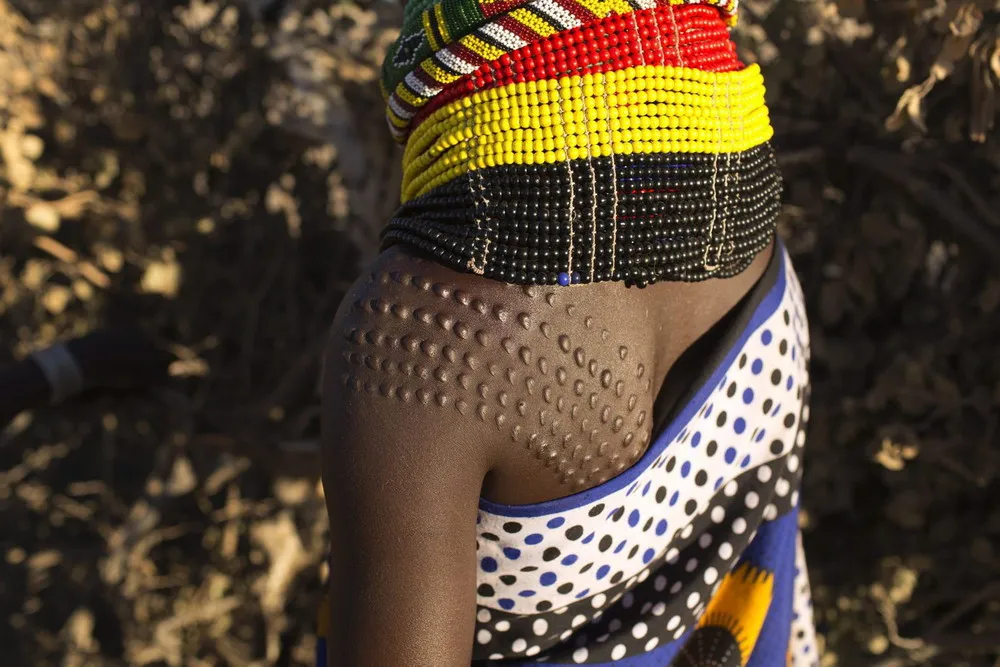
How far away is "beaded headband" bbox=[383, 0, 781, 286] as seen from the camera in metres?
0.95

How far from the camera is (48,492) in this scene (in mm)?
3213

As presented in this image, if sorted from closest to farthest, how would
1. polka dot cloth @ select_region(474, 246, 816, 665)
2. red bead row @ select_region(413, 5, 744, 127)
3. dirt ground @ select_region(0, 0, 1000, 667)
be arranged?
red bead row @ select_region(413, 5, 744, 127) → polka dot cloth @ select_region(474, 246, 816, 665) → dirt ground @ select_region(0, 0, 1000, 667)

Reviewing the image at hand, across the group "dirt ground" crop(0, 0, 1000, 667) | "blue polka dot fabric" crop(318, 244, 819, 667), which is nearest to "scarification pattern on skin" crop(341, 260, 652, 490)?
"blue polka dot fabric" crop(318, 244, 819, 667)

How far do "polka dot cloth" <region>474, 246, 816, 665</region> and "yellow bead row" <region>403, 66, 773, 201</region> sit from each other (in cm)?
34

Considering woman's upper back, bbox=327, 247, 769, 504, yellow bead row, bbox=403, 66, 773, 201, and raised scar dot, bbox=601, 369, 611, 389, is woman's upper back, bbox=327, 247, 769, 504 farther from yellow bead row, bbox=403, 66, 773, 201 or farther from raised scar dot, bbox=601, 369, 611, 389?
yellow bead row, bbox=403, 66, 773, 201

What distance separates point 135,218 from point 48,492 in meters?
1.15

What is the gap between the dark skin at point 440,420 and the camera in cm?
96

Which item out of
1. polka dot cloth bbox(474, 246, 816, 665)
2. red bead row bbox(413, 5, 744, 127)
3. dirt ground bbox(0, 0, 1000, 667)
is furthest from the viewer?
dirt ground bbox(0, 0, 1000, 667)

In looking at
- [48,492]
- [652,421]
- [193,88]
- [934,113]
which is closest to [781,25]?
[934,113]

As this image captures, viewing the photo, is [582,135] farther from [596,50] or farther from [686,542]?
[686,542]

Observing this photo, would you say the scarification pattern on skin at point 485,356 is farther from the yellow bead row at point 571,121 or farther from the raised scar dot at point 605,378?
the yellow bead row at point 571,121

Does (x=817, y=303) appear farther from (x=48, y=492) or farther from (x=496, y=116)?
(x=48, y=492)

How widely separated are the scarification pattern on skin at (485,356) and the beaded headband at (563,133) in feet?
0.14

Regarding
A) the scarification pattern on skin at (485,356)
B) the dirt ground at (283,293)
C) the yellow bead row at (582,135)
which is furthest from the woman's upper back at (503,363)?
the dirt ground at (283,293)
